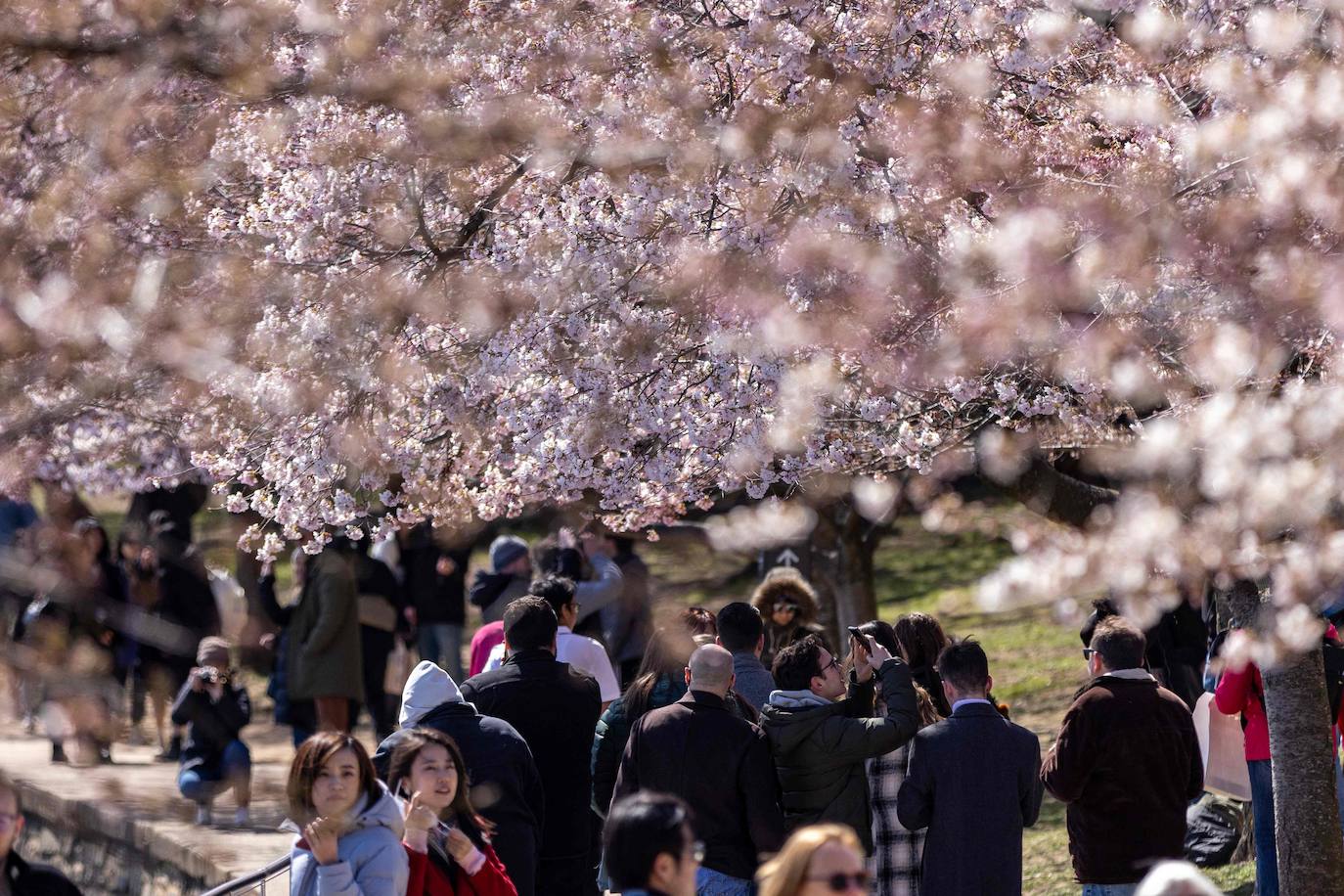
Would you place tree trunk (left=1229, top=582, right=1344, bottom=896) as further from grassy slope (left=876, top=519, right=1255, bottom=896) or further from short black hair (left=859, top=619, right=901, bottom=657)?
short black hair (left=859, top=619, right=901, bottom=657)

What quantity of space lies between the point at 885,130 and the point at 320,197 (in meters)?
2.53

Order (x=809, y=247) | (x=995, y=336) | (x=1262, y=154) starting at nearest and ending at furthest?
(x=1262, y=154) < (x=995, y=336) < (x=809, y=247)

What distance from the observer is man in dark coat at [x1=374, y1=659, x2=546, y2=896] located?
21.7 feet

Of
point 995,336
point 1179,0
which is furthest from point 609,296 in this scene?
point 1179,0

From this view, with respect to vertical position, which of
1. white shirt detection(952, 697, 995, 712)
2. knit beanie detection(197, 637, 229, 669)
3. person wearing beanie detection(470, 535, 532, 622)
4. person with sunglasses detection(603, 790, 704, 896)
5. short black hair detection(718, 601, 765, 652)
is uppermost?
person wearing beanie detection(470, 535, 532, 622)

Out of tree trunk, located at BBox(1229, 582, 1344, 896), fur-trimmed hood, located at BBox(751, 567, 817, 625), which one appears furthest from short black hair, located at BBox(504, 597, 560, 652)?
tree trunk, located at BBox(1229, 582, 1344, 896)

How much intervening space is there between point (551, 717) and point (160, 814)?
2919 mm

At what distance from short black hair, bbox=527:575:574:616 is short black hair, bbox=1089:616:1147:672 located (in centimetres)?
240

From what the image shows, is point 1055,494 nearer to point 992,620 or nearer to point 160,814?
point 160,814

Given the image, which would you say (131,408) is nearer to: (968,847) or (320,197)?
(320,197)

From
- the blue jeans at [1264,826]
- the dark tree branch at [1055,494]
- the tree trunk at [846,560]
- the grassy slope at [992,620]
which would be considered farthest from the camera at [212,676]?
the blue jeans at [1264,826]

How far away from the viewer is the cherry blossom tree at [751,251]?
5309 millimetres

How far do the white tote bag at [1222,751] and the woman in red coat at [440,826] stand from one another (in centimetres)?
416

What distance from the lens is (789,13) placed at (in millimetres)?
7496
